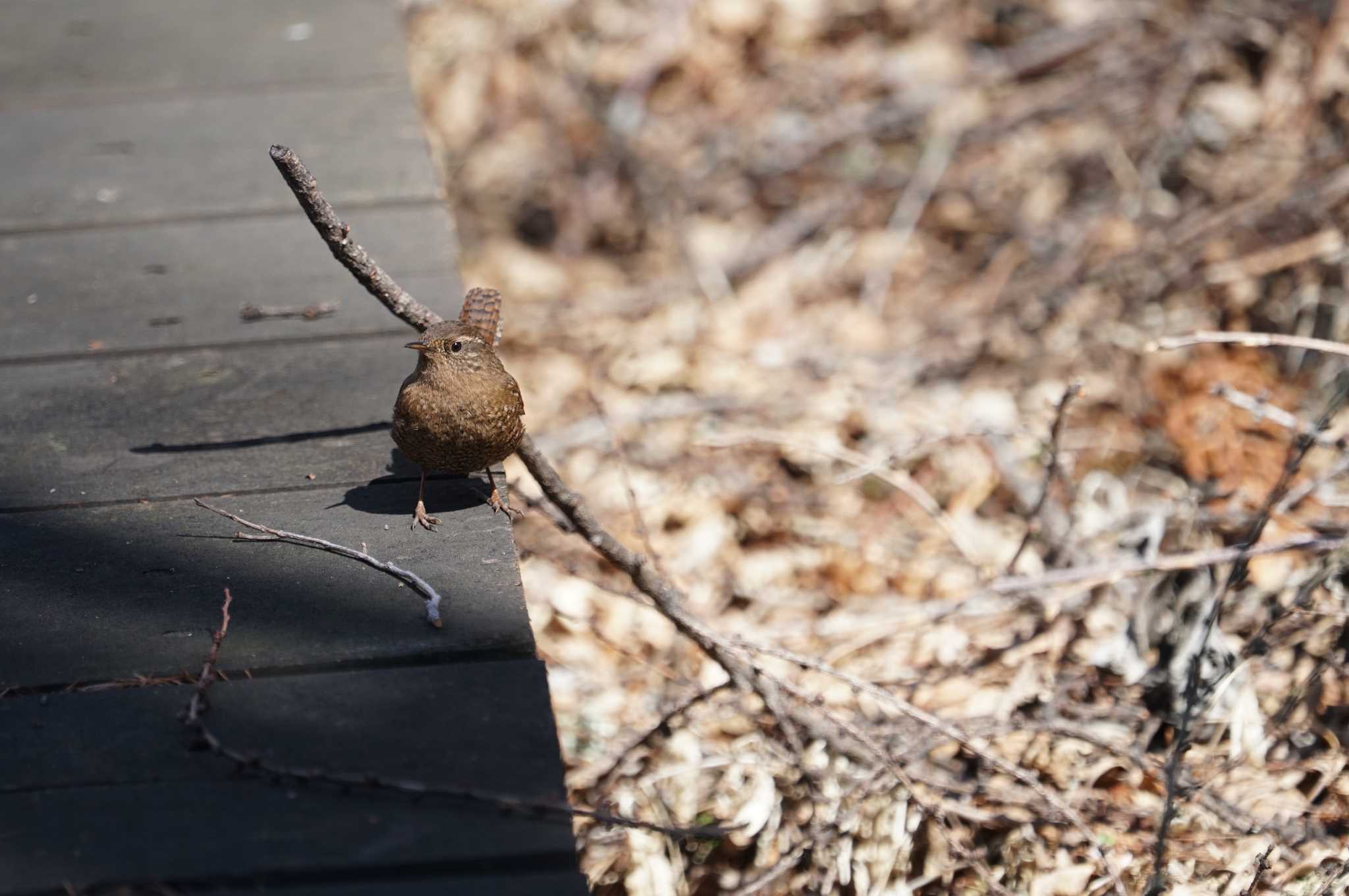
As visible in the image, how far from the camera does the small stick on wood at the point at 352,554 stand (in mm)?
2043

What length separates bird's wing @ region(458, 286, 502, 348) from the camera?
8.35 ft

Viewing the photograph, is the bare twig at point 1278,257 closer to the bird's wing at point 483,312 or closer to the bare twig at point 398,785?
the bird's wing at point 483,312

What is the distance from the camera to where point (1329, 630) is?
309cm

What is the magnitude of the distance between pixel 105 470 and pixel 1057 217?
14.2 ft

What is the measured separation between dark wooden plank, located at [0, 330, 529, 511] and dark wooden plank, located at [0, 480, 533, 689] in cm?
11

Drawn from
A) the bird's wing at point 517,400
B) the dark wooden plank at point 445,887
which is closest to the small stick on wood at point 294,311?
the bird's wing at point 517,400

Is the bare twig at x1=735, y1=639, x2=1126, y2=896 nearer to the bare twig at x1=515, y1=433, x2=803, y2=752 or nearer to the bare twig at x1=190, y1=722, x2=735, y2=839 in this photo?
the bare twig at x1=515, y1=433, x2=803, y2=752

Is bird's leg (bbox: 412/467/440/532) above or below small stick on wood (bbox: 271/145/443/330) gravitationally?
below

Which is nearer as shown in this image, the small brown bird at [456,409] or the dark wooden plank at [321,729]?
the dark wooden plank at [321,729]

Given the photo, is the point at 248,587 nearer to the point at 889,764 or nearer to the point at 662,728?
the point at 662,728

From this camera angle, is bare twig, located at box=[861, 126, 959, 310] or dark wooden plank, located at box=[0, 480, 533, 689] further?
bare twig, located at box=[861, 126, 959, 310]

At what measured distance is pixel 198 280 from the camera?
3416 millimetres

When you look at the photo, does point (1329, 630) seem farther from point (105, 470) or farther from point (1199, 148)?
point (1199, 148)

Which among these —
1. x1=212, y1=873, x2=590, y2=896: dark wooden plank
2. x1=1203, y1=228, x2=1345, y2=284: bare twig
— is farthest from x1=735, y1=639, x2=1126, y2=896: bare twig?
x1=1203, y1=228, x2=1345, y2=284: bare twig
